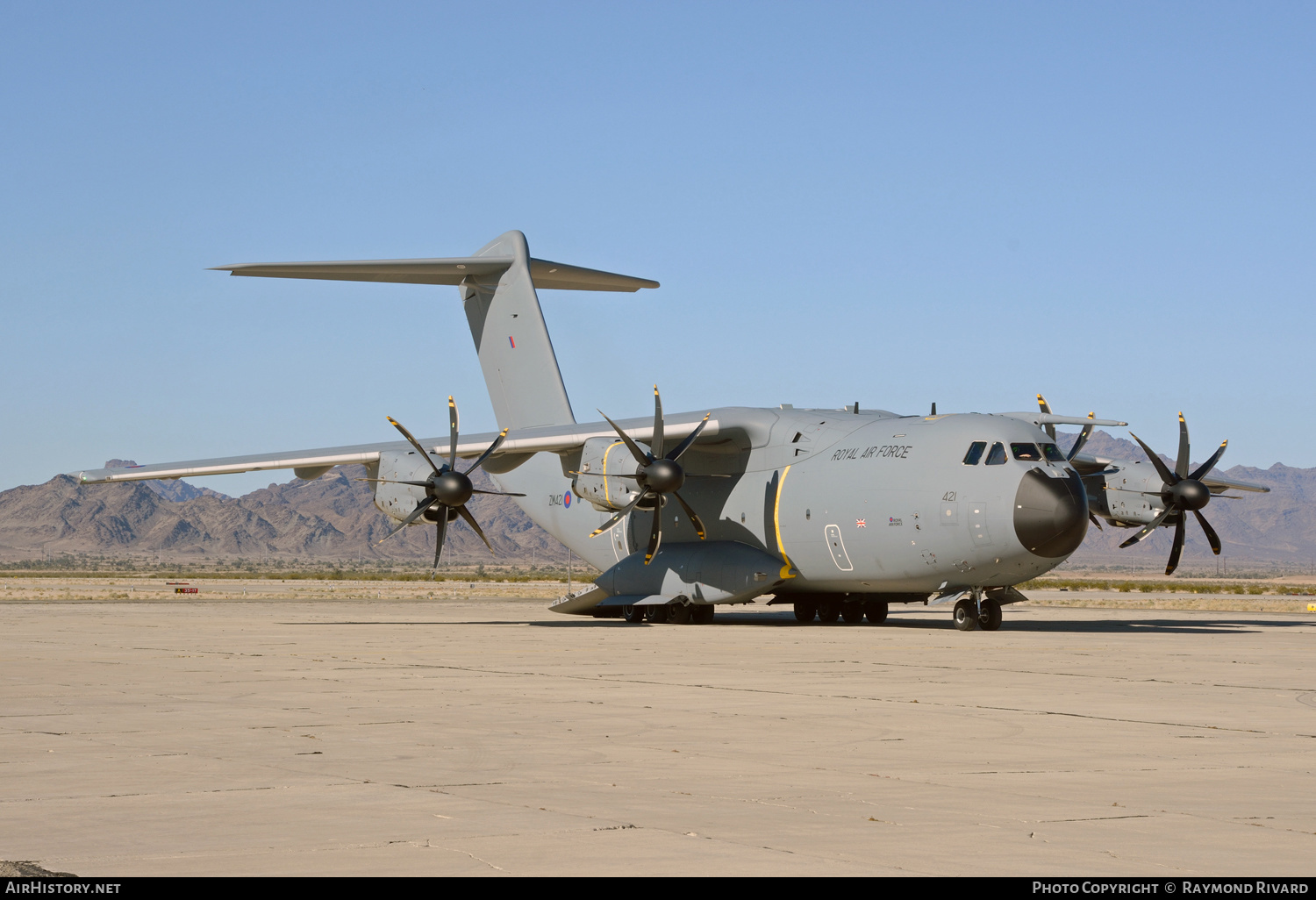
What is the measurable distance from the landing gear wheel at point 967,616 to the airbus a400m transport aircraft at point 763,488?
37mm

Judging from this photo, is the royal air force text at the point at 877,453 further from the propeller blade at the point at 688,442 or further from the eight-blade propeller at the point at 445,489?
the eight-blade propeller at the point at 445,489

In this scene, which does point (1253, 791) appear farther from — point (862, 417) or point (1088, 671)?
point (862, 417)

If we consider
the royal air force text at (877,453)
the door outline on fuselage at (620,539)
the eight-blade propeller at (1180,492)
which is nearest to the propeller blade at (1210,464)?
the eight-blade propeller at (1180,492)

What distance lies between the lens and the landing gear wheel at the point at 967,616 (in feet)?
88.5

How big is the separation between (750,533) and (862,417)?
340cm

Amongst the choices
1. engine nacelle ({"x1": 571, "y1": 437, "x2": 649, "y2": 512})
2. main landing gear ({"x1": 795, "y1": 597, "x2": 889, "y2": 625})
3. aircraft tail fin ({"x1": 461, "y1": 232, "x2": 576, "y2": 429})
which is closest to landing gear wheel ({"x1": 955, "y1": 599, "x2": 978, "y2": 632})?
main landing gear ({"x1": 795, "y1": 597, "x2": 889, "y2": 625})

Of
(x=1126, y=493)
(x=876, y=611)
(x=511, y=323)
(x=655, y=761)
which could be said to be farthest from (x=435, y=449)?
(x=655, y=761)

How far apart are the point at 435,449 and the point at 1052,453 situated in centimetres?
1283

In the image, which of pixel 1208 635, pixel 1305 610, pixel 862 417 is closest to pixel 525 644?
pixel 862 417

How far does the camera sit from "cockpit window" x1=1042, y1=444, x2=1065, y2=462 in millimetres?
25812

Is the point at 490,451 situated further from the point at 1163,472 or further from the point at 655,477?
the point at 1163,472

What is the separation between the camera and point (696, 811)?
25.2 feet

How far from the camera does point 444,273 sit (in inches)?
1351

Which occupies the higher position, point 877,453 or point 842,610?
point 877,453
